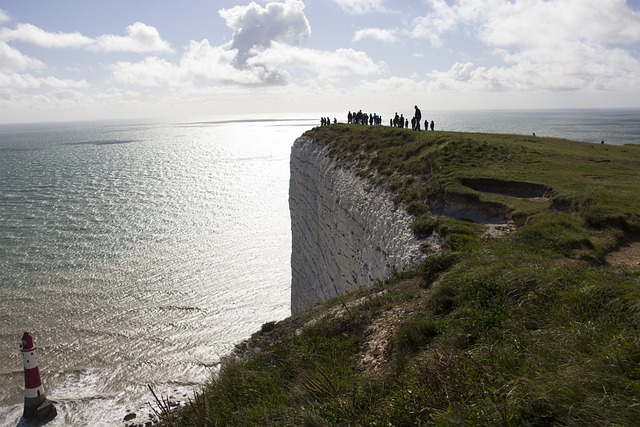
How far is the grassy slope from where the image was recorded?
399cm

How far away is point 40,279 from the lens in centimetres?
3216

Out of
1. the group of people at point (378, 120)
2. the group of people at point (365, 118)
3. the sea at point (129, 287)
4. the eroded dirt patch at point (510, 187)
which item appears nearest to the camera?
the eroded dirt patch at point (510, 187)

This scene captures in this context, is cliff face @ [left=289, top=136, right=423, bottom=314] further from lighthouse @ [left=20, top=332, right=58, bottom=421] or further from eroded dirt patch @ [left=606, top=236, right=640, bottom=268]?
lighthouse @ [left=20, top=332, right=58, bottom=421]

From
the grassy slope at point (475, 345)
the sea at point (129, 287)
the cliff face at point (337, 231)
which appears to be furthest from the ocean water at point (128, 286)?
the grassy slope at point (475, 345)

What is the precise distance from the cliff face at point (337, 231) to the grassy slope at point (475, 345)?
198cm

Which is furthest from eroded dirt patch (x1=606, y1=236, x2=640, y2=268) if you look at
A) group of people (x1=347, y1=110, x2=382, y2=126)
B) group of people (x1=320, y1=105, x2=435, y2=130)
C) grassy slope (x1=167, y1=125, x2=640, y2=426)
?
group of people (x1=347, y1=110, x2=382, y2=126)

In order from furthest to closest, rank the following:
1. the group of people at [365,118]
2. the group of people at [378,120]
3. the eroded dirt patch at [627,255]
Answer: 1. the group of people at [365,118]
2. the group of people at [378,120]
3. the eroded dirt patch at [627,255]

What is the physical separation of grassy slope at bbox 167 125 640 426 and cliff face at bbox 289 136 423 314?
198 cm

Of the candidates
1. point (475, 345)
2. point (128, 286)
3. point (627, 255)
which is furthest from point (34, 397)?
point (627, 255)

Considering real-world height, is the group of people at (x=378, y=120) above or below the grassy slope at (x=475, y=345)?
above

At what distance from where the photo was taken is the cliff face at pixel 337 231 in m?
15.5

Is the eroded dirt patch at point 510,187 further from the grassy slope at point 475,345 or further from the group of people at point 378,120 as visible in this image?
the group of people at point 378,120

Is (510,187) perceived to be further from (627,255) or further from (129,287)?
(129,287)

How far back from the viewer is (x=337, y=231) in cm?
2261
